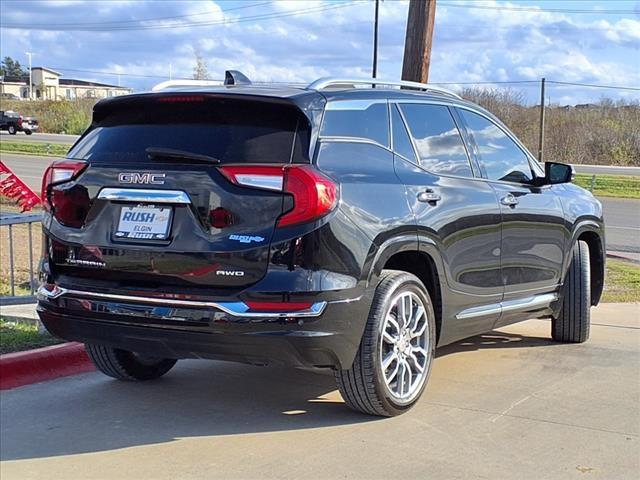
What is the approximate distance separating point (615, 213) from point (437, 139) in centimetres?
1636

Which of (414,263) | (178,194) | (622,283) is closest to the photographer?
(178,194)

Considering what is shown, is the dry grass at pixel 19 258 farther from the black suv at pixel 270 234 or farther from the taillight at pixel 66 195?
the black suv at pixel 270 234

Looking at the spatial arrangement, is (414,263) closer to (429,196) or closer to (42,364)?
(429,196)

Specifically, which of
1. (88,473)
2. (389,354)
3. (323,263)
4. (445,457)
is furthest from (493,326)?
(88,473)

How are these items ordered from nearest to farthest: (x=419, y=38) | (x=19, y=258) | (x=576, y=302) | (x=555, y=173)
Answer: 1. (x=555, y=173)
2. (x=576, y=302)
3. (x=419, y=38)
4. (x=19, y=258)

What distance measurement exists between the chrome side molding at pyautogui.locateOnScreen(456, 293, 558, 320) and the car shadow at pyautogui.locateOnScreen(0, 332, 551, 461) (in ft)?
3.39

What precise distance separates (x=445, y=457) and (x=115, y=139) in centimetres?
251

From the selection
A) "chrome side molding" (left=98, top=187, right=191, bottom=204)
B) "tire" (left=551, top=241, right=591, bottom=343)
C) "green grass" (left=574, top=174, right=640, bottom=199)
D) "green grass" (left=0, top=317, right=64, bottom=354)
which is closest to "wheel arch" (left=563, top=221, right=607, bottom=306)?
"tire" (left=551, top=241, right=591, bottom=343)

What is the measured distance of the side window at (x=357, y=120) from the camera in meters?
4.55

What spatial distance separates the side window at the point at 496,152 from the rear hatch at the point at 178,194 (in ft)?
6.38

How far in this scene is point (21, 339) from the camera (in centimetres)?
607

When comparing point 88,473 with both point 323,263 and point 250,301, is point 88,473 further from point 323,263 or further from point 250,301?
point 323,263

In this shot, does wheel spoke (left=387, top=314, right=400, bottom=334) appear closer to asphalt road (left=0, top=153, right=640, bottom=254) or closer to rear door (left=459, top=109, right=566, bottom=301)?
rear door (left=459, top=109, right=566, bottom=301)

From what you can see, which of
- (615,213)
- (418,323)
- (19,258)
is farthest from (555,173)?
(615,213)
